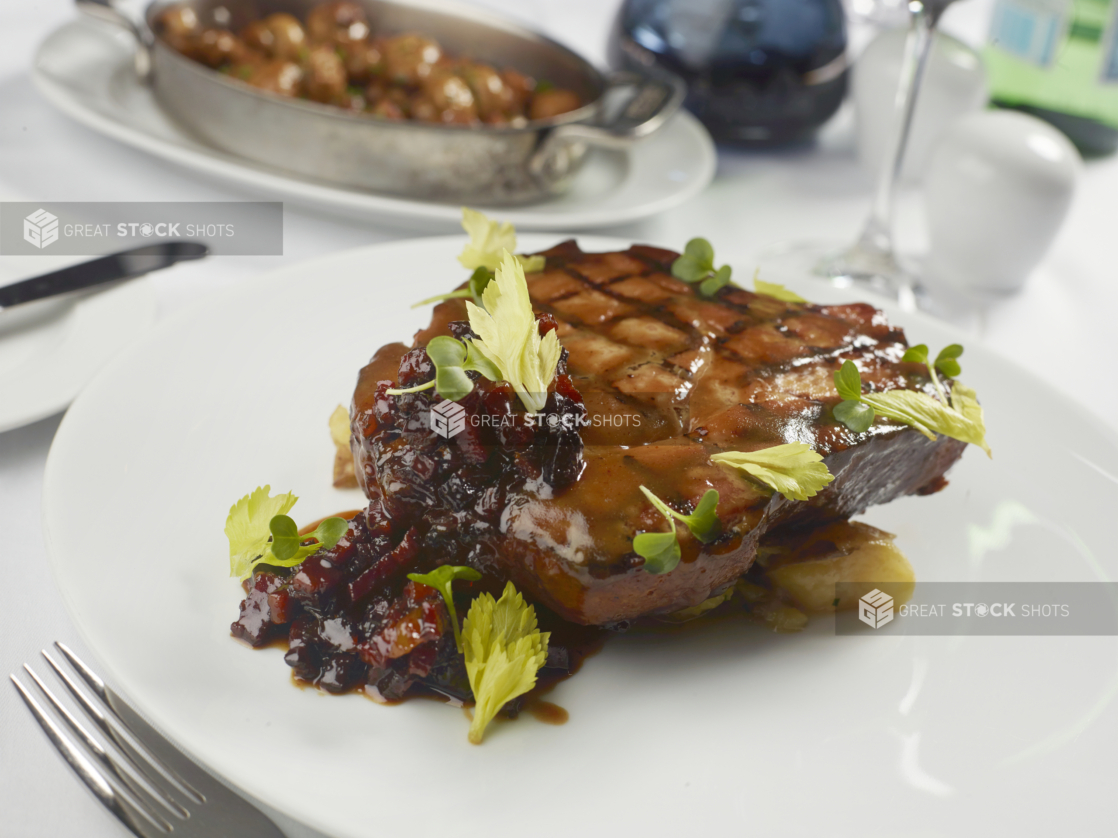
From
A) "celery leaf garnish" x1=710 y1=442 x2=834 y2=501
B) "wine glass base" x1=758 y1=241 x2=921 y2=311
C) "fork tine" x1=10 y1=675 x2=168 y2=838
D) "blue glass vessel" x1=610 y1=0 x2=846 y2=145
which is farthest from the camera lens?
"blue glass vessel" x1=610 y1=0 x2=846 y2=145

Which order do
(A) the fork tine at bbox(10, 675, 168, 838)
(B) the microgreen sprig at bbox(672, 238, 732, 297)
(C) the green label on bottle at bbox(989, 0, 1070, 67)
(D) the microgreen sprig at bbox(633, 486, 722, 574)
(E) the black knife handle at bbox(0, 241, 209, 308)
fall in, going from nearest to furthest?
(A) the fork tine at bbox(10, 675, 168, 838) → (D) the microgreen sprig at bbox(633, 486, 722, 574) → (B) the microgreen sprig at bbox(672, 238, 732, 297) → (E) the black knife handle at bbox(0, 241, 209, 308) → (C) the green label on bottle at bbox(989, 0, 1070, 67)

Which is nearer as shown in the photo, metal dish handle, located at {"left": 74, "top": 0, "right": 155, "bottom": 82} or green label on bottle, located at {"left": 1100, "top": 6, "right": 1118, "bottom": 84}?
metal dish handle, located at {"left": 74, "top": 0, "right": 155, "bottom": 82}

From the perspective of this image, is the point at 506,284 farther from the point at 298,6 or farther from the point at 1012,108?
the point at 1012,108

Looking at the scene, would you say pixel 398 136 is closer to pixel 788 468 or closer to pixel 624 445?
pixel 624 445

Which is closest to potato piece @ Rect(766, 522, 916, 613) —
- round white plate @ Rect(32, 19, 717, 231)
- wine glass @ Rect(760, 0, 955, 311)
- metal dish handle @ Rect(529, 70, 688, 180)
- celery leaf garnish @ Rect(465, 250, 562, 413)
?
celery leaf garnish @ Rect(465, 250, 562, 413)

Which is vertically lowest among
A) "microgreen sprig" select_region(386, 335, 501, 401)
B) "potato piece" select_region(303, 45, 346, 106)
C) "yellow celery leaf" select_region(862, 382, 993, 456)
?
"potato piece" select_region(303, 45, 346, 106)

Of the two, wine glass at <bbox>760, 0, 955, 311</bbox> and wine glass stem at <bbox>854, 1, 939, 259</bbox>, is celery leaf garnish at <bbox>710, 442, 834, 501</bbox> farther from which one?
wine glass stem at <bbox>854, 1, 939, 259</bbox>

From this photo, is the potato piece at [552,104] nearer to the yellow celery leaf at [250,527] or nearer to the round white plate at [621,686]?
the round white plate at [621,686]

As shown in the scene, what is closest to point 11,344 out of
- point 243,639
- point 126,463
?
point 126,463

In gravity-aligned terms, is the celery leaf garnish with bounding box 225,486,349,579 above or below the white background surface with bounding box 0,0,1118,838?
above
